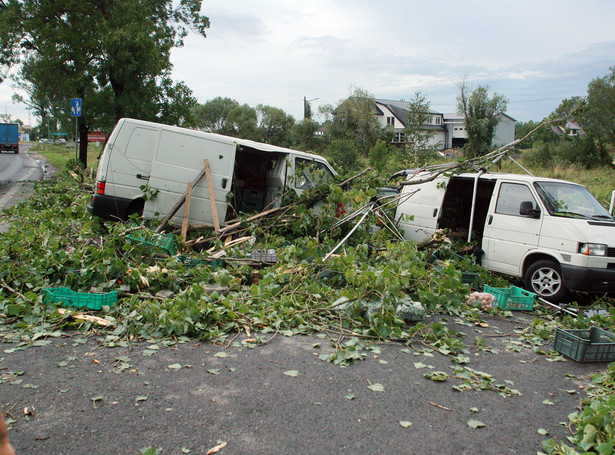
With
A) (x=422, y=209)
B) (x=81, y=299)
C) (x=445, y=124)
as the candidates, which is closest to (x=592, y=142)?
(x=422, y=209)

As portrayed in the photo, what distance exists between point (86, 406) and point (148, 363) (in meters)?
0.83

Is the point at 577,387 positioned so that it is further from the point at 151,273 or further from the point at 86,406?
the point at 151,273

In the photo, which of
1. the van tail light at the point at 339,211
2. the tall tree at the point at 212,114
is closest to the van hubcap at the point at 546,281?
the van tail light at the point at 339,211

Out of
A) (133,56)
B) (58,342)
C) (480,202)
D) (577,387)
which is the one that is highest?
(133,56)

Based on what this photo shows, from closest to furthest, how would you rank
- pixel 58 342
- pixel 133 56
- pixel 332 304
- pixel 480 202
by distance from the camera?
1. pixel 58 342
2. pixel 332 304
3. pixel 480 202
4. pixel 133 56

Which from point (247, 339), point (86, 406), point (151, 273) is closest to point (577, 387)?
point (247, 339)

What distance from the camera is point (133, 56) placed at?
20500mm

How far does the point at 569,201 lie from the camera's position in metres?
7.64

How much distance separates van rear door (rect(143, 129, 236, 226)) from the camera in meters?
8.76

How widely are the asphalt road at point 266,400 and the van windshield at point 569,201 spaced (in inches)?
123

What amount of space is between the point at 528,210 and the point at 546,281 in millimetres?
1134

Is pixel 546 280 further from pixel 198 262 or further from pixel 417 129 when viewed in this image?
pixel 417 129

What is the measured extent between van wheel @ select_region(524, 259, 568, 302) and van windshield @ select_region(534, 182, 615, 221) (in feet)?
2.69

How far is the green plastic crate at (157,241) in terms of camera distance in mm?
7219
